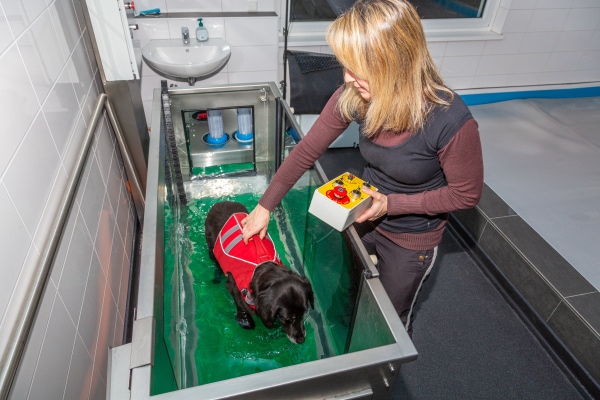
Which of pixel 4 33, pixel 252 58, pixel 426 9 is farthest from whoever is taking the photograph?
pixel 426 9

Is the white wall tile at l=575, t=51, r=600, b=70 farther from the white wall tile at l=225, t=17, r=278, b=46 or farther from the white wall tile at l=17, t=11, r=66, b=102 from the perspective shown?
the white wall tile at l=17, t=11, r=66, b=102

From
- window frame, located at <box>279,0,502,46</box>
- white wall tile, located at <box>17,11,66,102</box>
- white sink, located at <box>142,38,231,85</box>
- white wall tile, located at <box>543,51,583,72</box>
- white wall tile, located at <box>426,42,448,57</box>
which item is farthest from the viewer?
white wall tile, located at <box>543,51,583,72</box>

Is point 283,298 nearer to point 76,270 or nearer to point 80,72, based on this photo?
point 76,270

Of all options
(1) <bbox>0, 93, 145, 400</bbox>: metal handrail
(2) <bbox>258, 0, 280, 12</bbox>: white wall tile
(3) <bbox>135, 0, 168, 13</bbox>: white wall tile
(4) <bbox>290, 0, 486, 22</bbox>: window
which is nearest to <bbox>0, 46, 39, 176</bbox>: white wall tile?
(1) <bbox>0, 93, 145, 400</bbox>: metal handrail

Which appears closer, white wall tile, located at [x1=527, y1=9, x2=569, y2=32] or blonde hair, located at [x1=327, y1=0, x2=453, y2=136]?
blonde hair, located at [x1=327, y1=0, x2=453, y2=136]

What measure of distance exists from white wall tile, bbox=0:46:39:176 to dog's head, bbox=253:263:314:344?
2.75ft

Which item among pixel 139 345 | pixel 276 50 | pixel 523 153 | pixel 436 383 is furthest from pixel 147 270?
Result: pixel 523 153

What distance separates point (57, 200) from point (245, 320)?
83cm

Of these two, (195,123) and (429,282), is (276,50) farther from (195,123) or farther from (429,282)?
(429,282)

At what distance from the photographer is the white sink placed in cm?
274

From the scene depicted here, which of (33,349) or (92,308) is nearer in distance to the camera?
(33,349)

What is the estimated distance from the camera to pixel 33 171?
113 centimetres

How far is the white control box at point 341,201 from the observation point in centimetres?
114

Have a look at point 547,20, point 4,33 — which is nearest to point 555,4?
point 547,20
